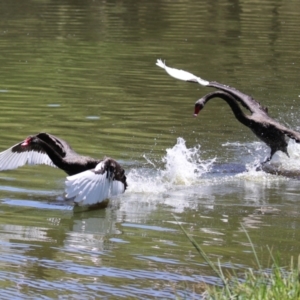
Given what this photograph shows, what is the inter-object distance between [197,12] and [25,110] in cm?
1698

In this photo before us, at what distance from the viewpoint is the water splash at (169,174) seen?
10.5 metres

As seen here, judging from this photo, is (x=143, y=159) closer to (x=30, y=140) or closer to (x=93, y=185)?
(x=30, y=140)

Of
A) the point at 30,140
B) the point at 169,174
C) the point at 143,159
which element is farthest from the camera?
the point at 143,159

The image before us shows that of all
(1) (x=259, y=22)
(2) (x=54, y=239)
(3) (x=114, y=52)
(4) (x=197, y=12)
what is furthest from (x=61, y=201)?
(4) (x=197, y=12)

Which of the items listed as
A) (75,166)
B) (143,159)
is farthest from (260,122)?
(75,166)

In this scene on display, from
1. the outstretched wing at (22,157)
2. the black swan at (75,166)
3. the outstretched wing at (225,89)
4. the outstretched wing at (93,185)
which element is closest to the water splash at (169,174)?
the black swan at (75,166)

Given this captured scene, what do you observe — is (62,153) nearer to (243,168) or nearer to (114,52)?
(243,168)

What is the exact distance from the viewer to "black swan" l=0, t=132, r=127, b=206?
29.8ft

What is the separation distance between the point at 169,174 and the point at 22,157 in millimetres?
1735

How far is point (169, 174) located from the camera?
10.9 meters

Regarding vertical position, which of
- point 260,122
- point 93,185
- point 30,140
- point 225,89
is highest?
point 225,89

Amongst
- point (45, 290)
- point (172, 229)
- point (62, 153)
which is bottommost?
point (45, 290)

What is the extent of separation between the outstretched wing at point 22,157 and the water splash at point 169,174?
1.03 m

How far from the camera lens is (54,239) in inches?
337
